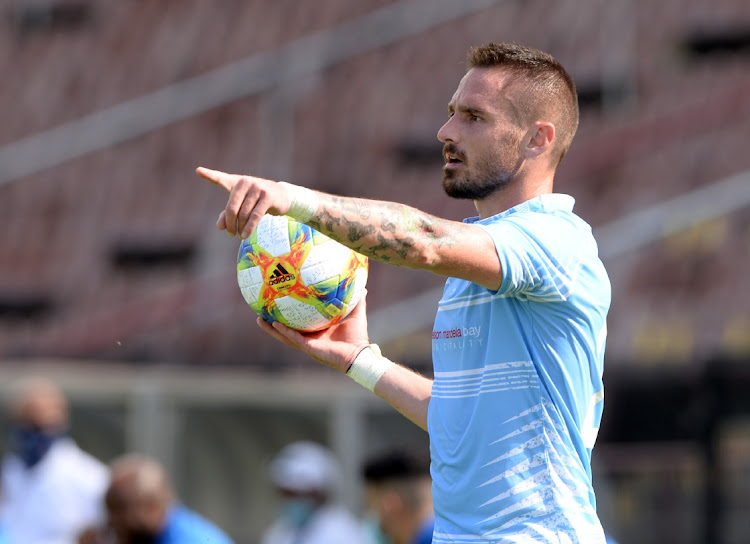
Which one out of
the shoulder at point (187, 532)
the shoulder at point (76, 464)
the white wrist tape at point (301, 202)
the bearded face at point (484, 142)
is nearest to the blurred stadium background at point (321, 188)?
the shoulder at point (76, 464)

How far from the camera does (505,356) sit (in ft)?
8.92

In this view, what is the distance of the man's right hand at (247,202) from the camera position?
2.31 metres

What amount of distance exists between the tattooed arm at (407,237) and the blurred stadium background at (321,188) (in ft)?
19.9

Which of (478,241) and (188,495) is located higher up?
(478,241)

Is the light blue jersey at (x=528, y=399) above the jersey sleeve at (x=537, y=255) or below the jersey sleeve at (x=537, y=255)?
below

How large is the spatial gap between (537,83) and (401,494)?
3.32 metres

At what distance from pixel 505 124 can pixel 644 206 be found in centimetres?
874

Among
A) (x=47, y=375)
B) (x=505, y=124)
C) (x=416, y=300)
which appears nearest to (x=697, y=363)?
(x=416, y=300)

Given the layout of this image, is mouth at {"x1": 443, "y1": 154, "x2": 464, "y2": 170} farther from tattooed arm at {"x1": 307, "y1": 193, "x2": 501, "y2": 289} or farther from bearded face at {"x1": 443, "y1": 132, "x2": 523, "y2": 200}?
tattooed arm at {"x1": 307, "y1": 193, "x2": 501, "y2": 289}

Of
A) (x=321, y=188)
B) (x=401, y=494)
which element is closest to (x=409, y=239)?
(x=401, y=494)

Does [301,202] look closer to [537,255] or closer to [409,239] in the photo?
[409,239]

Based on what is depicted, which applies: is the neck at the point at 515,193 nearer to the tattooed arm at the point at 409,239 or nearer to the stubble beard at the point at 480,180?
the stubble beard at the point at 480,180

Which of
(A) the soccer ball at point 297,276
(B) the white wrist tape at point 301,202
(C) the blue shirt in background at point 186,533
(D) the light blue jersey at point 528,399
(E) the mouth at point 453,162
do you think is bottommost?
(C) the blue shirt in background at point 186,533

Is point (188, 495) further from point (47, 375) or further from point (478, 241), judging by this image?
point (478, 241)
